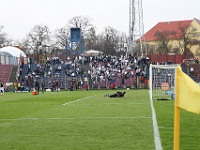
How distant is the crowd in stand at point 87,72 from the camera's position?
54.3 m

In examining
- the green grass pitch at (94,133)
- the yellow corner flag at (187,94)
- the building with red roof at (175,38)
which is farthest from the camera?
the building with red roof at (175,38)

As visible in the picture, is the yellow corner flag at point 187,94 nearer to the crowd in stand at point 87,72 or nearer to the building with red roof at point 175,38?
the crowd in stand at point 87,72

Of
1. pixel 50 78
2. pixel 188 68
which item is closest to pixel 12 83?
pixel 50 78

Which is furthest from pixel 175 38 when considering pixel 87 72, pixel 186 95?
pixel 186 95

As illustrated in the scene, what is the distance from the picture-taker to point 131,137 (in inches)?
410

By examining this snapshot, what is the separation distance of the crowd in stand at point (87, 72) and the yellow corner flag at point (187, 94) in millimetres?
46253

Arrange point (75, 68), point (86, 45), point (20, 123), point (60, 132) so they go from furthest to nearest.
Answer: point (86, 45) → point (75, 68) → point (20, 123) → point (60, 132)

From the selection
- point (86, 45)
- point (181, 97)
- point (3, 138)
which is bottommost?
point (3, 138)

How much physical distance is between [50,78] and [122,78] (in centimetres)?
1071

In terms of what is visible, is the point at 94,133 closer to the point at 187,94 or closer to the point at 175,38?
the point at 187,94

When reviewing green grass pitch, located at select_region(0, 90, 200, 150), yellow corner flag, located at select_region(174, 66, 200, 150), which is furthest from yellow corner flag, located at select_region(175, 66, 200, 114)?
green grass pitch, located at select_region(0, 90, 200, 150)

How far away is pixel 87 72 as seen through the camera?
2302 inches

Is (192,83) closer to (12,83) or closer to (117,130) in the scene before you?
(117,130)

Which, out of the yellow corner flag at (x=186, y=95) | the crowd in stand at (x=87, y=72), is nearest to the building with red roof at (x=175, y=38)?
the crowd in stand at (x=87, y=72)
